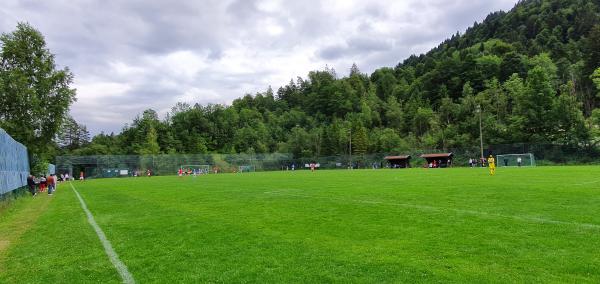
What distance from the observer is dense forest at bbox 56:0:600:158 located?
79062mm

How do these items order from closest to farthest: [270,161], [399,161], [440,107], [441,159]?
[441,159]
[399,161]
[270,161]
[440,107]

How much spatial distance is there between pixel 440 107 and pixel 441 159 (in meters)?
56.6

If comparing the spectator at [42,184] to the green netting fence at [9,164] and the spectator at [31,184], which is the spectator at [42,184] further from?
the green netting fence at [9,164]

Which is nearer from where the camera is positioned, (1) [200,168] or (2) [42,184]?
(2) [42,184]

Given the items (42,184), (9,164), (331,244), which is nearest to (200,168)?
(42,184)

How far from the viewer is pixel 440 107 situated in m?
125

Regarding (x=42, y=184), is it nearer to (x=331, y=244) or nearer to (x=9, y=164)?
(x=9, y=164)

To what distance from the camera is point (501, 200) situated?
13531mm

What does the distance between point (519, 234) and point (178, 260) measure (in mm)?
6256

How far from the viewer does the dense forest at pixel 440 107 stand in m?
79.1

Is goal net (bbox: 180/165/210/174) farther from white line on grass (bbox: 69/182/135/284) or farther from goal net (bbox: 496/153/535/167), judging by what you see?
white line on grass (bbox: 69/182/135/284)

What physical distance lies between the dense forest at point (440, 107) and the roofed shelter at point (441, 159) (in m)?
15.4

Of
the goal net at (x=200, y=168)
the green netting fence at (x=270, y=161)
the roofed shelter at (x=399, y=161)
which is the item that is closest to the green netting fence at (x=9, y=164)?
the green netting fence at (x=270, y=161)

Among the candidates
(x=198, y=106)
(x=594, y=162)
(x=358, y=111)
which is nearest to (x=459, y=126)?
(x=594, y=162)
